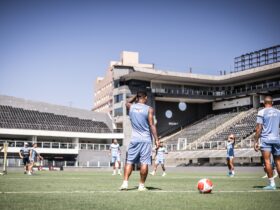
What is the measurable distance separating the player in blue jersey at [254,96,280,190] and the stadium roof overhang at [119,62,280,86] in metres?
43.2

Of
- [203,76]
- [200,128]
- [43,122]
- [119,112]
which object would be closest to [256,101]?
[200,128]

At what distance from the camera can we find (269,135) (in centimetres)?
943

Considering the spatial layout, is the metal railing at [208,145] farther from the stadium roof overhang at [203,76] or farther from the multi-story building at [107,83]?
the multi-story building at [107,83]

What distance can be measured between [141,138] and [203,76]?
52.4m

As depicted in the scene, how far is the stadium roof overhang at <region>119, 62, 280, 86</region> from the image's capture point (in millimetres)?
53656

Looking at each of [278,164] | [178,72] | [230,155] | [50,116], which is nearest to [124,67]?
[178,72]

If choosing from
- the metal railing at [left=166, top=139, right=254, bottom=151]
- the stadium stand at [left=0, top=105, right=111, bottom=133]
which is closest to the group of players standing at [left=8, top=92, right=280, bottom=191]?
the metal railing at [left=166, top=139, right=254, bottom=151]

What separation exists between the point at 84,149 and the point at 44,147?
16.8 ft

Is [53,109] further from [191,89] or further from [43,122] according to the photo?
[191,89]

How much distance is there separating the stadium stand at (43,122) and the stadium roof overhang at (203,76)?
8.37m

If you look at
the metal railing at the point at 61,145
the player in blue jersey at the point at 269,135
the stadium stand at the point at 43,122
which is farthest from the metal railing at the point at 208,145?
the player in blue jersey at the point at 269,135

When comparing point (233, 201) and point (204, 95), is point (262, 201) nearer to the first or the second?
point (233, 201)

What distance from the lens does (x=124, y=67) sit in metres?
58.8

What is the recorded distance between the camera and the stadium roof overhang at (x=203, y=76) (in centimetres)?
5366
